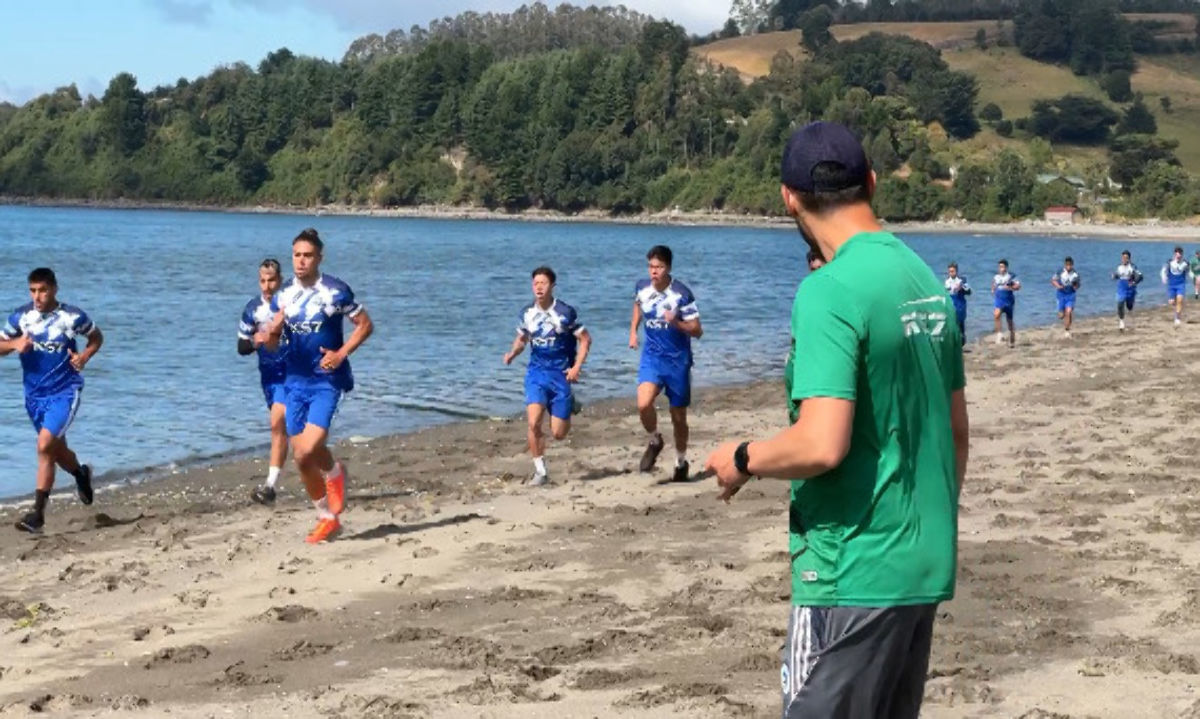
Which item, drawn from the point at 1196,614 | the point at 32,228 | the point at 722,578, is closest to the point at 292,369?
the point at 722,578

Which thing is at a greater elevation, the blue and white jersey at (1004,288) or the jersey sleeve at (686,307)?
the jersey sleeve at (686,307)

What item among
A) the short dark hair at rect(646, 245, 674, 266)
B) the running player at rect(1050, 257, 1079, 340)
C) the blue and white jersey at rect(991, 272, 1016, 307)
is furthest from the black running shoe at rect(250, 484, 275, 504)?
the running player at rect(1050, 257, 1079, 340)

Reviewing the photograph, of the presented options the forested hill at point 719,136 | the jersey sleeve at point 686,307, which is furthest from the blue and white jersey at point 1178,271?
the forested hill at point 719,136


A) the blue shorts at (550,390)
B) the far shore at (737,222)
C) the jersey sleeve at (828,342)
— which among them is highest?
the jersey sleeve at (828,342)

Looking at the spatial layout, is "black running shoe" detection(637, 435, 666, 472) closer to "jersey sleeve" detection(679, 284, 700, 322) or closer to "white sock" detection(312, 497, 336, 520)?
"jersey sleeve" detection(679, 284, 700, 322)

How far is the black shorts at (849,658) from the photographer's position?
387 cm

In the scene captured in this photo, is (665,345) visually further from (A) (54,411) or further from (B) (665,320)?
(A) (54,411)

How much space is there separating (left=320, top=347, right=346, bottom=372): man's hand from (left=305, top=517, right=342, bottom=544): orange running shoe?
1.09 metres

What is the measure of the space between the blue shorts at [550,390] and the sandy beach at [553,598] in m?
0.72

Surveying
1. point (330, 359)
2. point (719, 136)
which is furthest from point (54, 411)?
point (719, 136)

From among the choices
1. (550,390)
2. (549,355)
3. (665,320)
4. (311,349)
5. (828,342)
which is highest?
(828,342)

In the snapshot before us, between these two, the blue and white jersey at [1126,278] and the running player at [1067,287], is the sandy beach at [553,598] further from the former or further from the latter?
the blue and white jersey at [1126,278]

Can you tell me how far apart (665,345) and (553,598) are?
558cm

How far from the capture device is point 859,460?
152 inches
